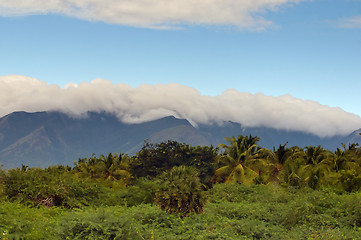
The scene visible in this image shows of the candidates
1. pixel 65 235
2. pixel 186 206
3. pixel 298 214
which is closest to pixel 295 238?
pixel 298 214

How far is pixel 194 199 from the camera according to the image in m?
25.6

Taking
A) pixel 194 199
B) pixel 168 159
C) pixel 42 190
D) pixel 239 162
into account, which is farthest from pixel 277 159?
pixel 42 190

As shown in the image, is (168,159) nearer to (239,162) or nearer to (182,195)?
(239,162)

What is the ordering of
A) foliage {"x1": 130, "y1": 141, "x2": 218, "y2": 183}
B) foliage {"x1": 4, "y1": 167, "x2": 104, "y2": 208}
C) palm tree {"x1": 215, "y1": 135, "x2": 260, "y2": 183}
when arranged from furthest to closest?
foliage {"x1": 130, "y1": 141, "x2": 218, "y2": 183} < palm tree {"x1": 215, "y1": 135, "x2": 260, "y2": 183} < foliage {"x1": 4, "y1": 167, "x2": 104, "y2": 208}

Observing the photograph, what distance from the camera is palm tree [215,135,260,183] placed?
158 ft

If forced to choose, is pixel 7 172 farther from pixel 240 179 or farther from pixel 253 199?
pixel 240 179

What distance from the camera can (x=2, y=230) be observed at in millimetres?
17844

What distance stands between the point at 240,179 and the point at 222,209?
18448 mm

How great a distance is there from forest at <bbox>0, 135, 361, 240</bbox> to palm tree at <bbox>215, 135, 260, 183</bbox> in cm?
12

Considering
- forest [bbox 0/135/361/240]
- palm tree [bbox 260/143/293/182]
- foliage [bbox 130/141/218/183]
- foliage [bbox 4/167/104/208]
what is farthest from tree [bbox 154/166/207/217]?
foliage [bbox 130/141/218/183]

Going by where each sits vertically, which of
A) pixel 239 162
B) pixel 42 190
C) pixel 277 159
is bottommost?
pixel 42 190

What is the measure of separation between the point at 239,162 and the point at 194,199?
2502 centimetres

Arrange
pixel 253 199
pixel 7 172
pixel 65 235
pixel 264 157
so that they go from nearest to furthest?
pixel 65 235
pixel 7 172
pixel 253 199
pixel 264 157

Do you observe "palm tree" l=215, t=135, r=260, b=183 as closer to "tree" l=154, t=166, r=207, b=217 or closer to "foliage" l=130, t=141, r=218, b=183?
"foliage" l=130, t=141, r=218, b=183
